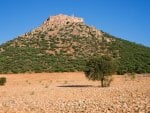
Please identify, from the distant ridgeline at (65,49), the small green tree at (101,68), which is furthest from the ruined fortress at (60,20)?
the small green tree at (101,68)

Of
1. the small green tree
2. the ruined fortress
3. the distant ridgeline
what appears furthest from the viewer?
the ruined fortress

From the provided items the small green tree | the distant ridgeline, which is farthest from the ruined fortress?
the small green tree

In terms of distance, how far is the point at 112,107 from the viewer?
18.7m

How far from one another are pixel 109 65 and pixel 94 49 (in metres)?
50.2

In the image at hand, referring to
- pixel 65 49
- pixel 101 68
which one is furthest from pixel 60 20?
pixel 101 68

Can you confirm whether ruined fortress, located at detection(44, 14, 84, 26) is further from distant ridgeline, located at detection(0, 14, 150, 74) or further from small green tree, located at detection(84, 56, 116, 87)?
small green tree, located at detection(84, 56, 116, 87)

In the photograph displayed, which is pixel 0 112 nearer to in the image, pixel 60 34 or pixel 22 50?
pixel 22 50

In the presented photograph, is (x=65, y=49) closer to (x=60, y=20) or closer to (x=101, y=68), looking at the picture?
(x=60, y=20)

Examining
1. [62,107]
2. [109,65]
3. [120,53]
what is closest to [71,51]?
[120,53]

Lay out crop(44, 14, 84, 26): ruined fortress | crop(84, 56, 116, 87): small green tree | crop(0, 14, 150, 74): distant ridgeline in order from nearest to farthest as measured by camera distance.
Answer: crop(84, 56, 116, 87): small green tree < crop(0, 14, 150, 74): distant ridgeline < crop(44, 14, 84, 26): ruined fortress

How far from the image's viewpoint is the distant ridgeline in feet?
270

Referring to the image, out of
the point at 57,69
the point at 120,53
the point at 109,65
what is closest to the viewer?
the point at 109,65

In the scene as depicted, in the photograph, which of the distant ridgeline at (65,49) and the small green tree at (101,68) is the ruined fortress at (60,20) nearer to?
the distant ridgeline at (65,49)

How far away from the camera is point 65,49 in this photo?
9562 cm
